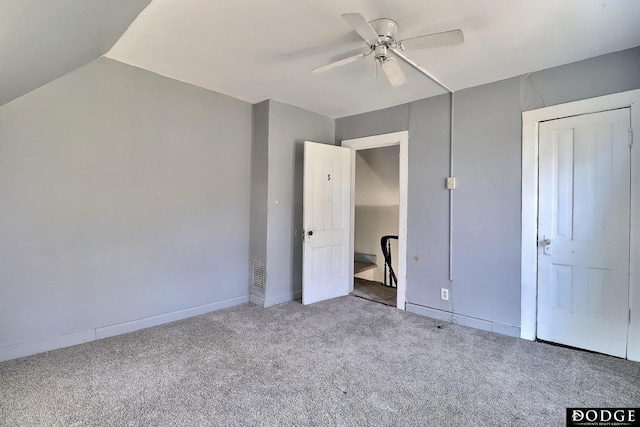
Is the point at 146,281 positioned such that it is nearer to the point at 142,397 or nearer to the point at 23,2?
the point at 142,397

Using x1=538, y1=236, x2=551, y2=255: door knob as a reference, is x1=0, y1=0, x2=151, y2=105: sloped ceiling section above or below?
above

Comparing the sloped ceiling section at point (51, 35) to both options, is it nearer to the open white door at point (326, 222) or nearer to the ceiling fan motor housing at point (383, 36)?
the ceiling fan motor housing at point (383, 36)

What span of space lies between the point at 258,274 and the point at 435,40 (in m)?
3.00

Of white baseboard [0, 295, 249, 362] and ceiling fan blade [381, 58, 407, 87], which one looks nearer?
ceiling fan blade [381, 58, 407, 87]

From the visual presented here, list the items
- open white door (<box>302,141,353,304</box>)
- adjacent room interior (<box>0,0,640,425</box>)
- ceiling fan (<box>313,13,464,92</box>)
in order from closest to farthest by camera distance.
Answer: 1. ceiling fan (<box>313,13,464,92</box>)
2. adjacent room interior (<box>0,0,640,425</box>)
3. open white door (<box>302,141,353,304</box>)

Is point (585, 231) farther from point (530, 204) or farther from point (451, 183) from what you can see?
point (451, 183)

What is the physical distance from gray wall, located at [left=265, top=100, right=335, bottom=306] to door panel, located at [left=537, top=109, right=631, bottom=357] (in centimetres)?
258

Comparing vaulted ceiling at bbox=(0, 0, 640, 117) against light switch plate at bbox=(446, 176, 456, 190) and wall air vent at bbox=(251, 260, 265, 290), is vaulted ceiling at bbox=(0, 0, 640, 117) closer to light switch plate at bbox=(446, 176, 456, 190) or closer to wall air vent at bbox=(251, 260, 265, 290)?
light switch plate at bbox=(446, 176, 456, 190)

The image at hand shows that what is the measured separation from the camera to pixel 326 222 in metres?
4.19

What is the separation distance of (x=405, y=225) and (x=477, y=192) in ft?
2.85

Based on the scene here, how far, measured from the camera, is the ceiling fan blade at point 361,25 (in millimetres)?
1830

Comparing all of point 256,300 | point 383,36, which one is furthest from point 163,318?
point 383,36

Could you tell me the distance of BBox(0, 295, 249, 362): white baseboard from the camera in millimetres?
2484

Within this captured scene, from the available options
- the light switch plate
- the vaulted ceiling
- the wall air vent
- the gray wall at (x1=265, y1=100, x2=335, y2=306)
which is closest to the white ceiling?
the vaulted ceiling
